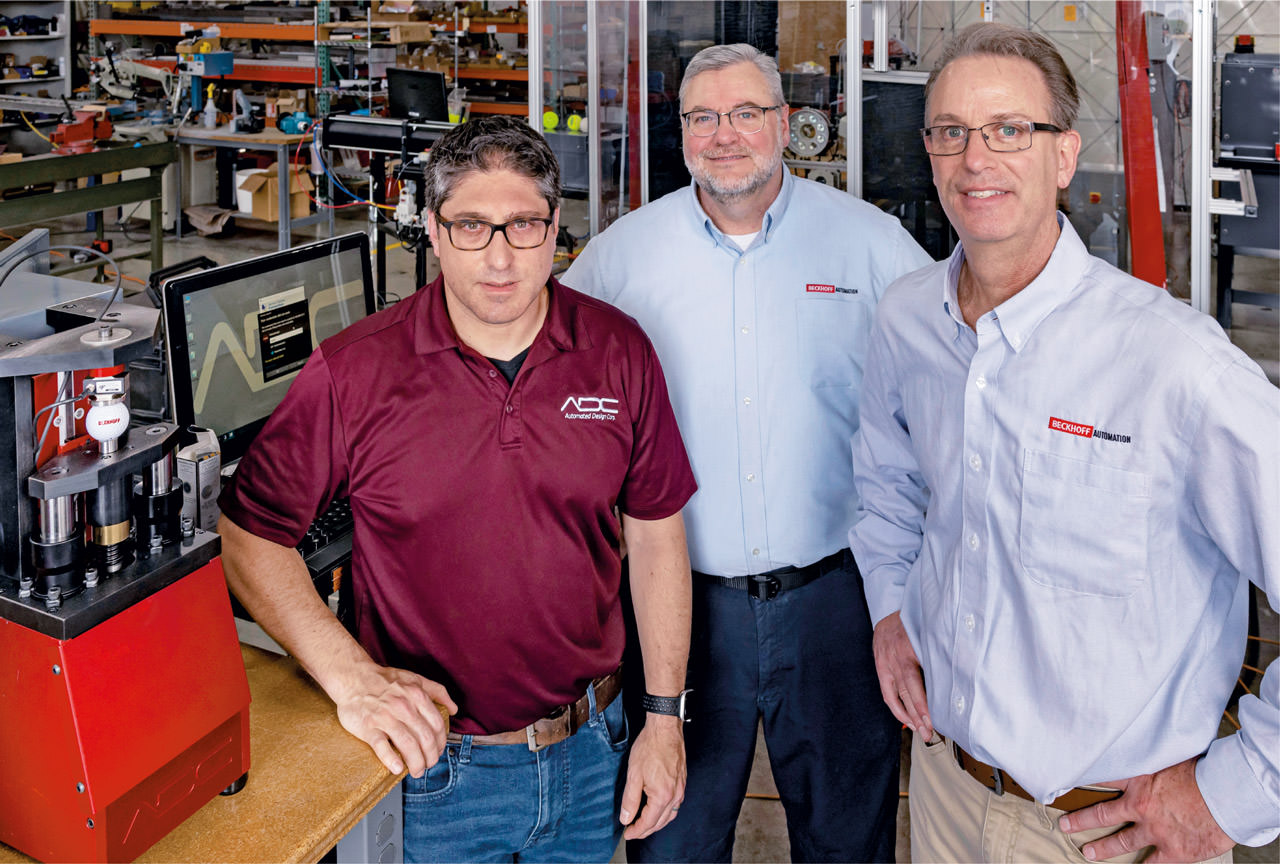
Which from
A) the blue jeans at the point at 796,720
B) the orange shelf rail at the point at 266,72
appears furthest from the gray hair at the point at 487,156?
the orange shelf rail at the point at 266,72

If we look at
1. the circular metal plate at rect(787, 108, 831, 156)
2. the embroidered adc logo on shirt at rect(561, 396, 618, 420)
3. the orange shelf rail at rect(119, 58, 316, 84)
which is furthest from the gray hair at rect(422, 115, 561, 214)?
the orange shelf rail at rect(119, 58, 316, 84)

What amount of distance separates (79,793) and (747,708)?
1.17 m

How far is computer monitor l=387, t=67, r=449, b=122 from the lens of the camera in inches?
229

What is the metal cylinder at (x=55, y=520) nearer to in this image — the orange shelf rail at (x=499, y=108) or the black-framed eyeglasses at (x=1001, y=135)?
the black-framed eyeglasses at (x=1001, y=135)

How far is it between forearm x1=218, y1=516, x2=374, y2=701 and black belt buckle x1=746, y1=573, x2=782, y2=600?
0.75 meters

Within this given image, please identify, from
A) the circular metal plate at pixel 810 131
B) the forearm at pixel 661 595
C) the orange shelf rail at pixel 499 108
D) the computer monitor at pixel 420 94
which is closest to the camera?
the forearm at pixel 661 595

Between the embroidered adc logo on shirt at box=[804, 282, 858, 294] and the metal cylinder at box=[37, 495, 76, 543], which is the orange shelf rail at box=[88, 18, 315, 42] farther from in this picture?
the metal cylinder at box=[37, 495, 76, 543]

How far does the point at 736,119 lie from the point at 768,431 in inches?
21.8

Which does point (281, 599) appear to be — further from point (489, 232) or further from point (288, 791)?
point (489, 232)

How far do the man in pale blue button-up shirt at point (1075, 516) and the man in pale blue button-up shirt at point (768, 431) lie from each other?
1.46ft

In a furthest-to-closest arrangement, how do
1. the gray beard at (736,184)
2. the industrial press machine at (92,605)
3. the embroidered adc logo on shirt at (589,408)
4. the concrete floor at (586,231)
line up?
the concrete floor at (586,231), the gray beard at (736,184), the embroidered adc logo on shirt at (589,408), the industrial press machine at (92,605)

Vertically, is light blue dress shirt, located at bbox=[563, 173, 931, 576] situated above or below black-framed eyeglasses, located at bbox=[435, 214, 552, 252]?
below

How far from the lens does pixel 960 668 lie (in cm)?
143

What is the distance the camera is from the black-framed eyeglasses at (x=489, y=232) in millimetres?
1446
